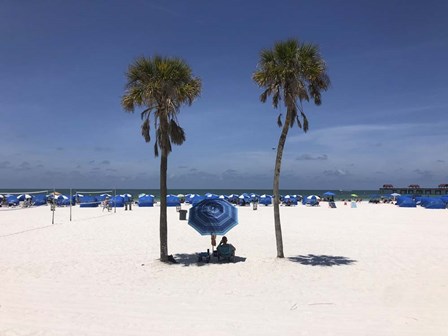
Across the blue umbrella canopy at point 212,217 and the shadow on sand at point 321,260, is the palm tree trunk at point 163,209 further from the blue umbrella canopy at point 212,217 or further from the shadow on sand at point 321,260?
the shadow on sand at point 321,260

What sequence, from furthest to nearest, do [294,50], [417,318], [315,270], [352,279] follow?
[294,50] → [315,270] → [352,279] → [417,318]

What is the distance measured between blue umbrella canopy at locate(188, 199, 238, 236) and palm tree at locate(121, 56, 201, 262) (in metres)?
1.35

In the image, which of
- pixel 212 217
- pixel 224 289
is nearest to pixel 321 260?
pixel 212 217

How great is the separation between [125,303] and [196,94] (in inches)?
296

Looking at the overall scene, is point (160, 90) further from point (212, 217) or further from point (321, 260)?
point (321, 260)

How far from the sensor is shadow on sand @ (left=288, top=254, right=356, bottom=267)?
43.7ft

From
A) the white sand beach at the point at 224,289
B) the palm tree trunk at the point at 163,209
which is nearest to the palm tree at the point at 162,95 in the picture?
the palm tree trunk at the point at 163,209

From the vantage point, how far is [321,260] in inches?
549

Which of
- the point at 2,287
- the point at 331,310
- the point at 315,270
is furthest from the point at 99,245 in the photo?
the point at 331,310

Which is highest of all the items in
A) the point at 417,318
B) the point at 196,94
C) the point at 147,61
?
the point at 147,61

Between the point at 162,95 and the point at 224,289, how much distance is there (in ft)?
22.4

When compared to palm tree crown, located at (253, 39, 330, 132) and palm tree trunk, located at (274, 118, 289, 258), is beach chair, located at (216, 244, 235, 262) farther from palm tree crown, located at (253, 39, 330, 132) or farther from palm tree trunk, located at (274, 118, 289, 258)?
palm tree crown, located at (253, 39, 330, 132)

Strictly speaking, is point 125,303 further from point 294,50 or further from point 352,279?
point 294,50

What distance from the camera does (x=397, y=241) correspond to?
18.8 metres
